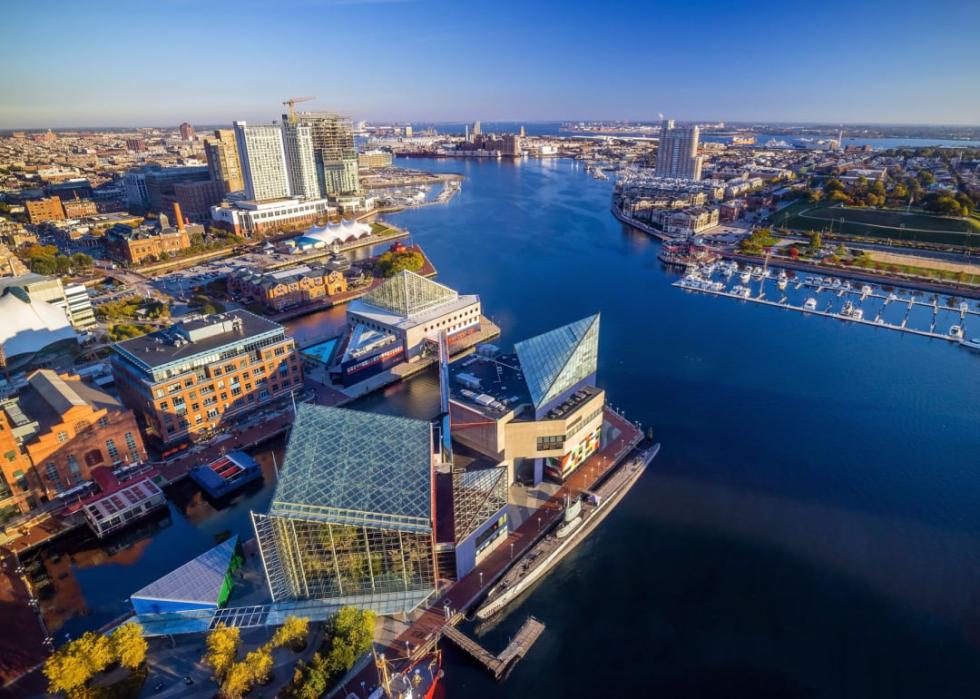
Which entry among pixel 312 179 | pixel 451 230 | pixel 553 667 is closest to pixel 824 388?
pixel 553 667

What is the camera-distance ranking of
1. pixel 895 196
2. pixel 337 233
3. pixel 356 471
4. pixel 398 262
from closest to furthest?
1. pixel 356 471
2. pixel 398 262
3. pixel 337 233
4. pixel 895 196

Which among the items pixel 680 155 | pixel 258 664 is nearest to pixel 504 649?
pixel 258 664

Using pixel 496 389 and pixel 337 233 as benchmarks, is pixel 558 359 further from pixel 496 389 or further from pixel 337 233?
pixel 337 233

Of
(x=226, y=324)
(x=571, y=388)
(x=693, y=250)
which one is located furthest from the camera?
(x=693, y=250)

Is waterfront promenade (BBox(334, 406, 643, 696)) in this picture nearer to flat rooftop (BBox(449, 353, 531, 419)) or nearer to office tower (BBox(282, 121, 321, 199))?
flat rooftop (BBox(449, 353, 531, 419))

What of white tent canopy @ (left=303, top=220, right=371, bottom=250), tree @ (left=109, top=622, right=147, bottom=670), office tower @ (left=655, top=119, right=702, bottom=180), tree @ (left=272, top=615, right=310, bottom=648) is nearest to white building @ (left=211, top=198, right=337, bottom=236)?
white tent canopy @ (left=303, top=220, right=371, bottom=250)

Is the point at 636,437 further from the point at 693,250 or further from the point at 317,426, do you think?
the point at 693,250
